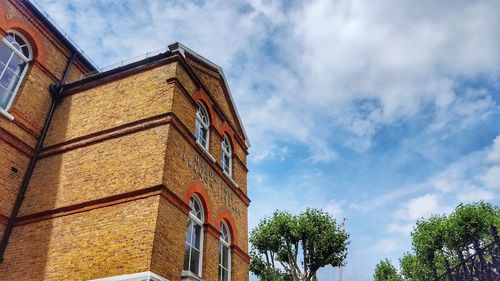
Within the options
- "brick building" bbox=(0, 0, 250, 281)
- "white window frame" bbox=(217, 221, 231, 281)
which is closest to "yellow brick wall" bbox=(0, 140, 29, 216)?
"brick building" bbox=(0, 0, 250, 281)

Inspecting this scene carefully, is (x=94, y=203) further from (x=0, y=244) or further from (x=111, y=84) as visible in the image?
(x=111, y=84)

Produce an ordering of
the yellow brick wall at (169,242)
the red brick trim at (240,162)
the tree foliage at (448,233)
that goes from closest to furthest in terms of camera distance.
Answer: the yellow brick wall at (169,242) → the red brick trim at (240,162) → the tree foliage at (448,233)

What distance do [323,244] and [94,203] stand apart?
54.9 ft

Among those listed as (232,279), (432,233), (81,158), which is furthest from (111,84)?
(432,233)

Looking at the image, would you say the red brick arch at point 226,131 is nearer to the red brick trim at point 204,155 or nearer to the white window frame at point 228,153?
the white window frame at point 228,153

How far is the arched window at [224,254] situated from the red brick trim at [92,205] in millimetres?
3712

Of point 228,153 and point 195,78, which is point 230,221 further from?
point 195,78

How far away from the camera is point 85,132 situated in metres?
10.3

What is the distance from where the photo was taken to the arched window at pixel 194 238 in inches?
365

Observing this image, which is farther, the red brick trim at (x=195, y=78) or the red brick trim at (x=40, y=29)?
the red brick trim at (x=40, y=29)

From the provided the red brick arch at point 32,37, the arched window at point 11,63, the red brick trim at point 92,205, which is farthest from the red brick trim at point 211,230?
the red brick arch at point 32,37

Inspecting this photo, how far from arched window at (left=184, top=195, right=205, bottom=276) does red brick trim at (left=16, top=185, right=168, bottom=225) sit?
184cm

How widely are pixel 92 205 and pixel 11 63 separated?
217 inches

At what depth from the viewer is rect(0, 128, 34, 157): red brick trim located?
9.60m
